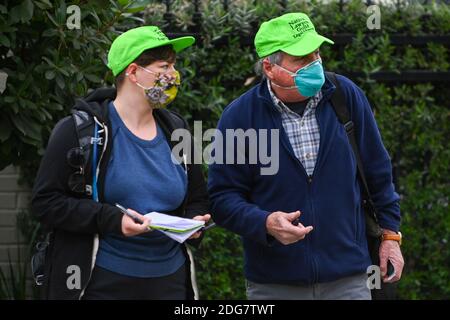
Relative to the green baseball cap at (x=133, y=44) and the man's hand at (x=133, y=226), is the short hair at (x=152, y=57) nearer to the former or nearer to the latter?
the green baseball cap at (x=133, y=44)

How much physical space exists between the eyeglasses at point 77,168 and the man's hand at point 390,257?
1.43 m

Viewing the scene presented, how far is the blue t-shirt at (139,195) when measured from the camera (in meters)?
4.01

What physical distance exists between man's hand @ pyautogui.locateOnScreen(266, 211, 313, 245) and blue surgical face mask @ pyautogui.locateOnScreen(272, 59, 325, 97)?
55 centimetres

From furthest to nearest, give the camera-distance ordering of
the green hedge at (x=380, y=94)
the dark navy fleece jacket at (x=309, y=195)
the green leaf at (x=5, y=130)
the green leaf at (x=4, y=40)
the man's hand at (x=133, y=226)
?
the green hedge at (x=380, y=94) < the green leaf at (x=5, y=130) < the green leaf at (x=4, y=40) < the dark navy fleece jacket at (x=309, y=195) < the man's hand at (x=133, y=226)

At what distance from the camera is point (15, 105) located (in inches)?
193

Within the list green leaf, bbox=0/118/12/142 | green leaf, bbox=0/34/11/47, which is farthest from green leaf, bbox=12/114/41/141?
green leaf, bbox=0/34/11/47

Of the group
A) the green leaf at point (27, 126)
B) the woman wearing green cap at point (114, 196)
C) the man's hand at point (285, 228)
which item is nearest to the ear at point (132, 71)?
the woman wearing green cap at point (114, 196)

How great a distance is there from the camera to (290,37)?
4.46m

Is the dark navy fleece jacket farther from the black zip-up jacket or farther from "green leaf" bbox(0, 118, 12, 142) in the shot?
"green leaf" bbox(0, 118, 12, 142)

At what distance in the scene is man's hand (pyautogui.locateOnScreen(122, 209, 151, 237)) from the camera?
3.83 m

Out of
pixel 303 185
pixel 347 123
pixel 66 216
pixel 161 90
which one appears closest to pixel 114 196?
pixel 66 216

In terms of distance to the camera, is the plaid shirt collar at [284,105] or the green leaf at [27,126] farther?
the green leaf at [27,126]

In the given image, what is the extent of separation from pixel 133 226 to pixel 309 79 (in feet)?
3.55

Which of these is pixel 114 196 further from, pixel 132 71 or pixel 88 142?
pixel 132 71
